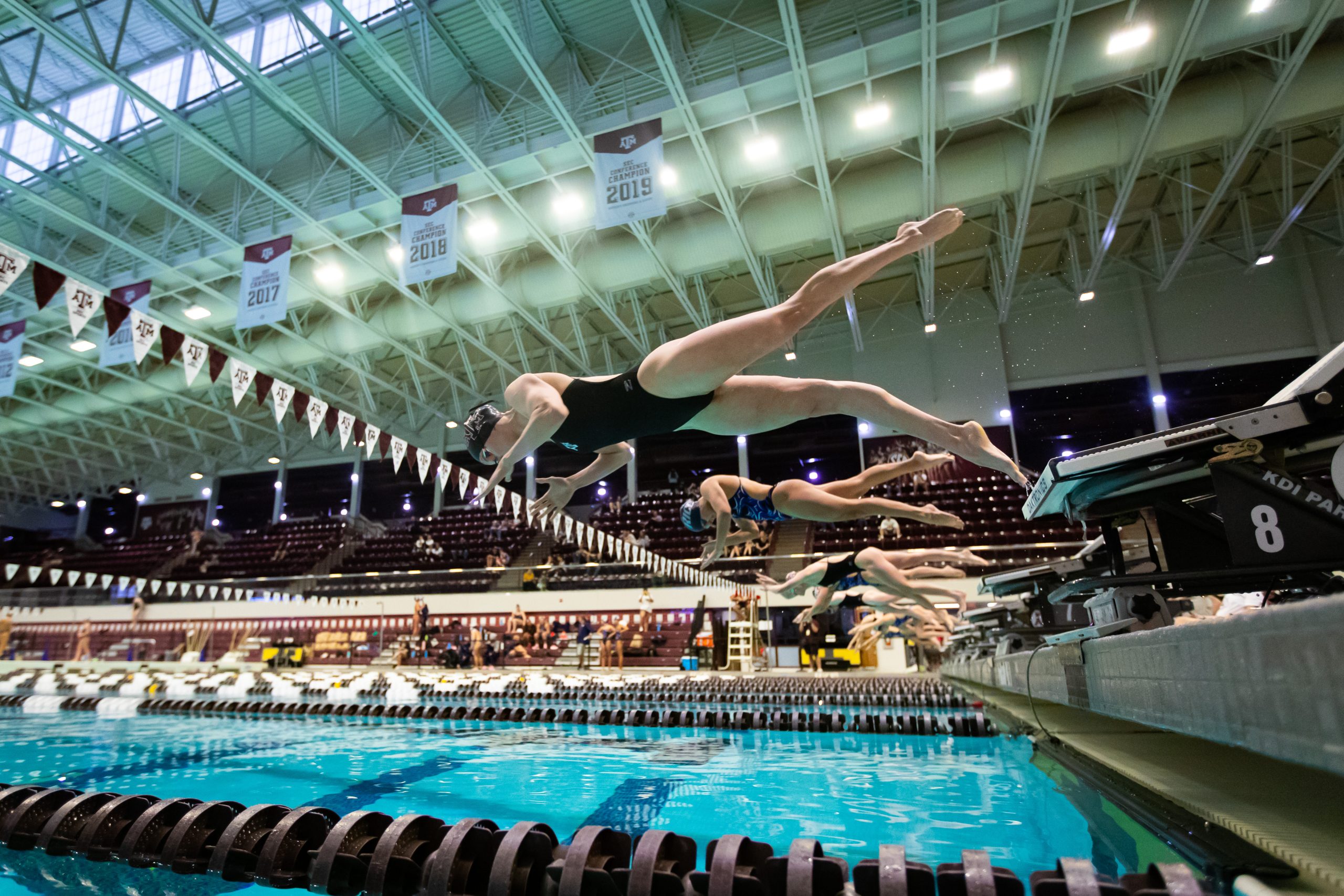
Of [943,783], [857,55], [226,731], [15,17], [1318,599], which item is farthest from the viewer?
[15,17]

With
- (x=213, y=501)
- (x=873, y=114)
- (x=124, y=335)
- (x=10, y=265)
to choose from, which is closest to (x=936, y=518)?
(x=873, y=114)

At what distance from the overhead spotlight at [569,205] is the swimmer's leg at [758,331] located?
34.6 ft

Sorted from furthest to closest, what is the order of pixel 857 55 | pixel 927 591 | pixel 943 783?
pixel 857 55, pixel 927 591, pixel 943 783

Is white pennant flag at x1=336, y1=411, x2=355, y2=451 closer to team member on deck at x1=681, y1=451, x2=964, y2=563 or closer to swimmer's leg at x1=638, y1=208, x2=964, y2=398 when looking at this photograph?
team member on deck at x1=681, y1=451, x2=964, y2=563

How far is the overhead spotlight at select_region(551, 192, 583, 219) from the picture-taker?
1232 cm

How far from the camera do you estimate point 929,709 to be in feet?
25.4

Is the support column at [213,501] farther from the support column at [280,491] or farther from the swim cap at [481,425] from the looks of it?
the swim cap at [481,425]

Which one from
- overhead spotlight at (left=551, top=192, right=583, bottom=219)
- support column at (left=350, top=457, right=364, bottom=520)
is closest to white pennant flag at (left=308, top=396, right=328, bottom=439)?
overhead spotlight at (left=551, top=192, right=583, bottom=219)

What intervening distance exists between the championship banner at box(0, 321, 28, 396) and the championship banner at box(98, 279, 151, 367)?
168cm

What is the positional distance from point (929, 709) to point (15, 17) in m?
16.8

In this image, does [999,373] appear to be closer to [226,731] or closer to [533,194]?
[533,194]

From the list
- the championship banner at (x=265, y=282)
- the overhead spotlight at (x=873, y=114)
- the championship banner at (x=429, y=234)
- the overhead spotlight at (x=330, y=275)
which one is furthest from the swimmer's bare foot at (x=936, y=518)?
the overhead spotlight at (x=330, y=275)

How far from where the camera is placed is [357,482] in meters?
26.7

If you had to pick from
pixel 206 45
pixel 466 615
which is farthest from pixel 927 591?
pixel 206 45
